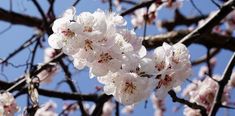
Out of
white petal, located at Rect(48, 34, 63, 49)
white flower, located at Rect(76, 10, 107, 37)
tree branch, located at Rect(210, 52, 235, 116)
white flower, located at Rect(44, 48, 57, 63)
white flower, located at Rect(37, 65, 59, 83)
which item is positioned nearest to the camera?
white flower, located at Rect(76, 10, 107, 37)

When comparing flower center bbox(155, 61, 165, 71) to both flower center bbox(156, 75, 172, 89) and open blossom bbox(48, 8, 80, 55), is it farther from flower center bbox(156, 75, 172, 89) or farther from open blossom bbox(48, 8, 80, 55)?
open blossom bbox(48, 8, 80, 55)

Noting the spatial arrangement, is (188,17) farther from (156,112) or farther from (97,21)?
(97,21)

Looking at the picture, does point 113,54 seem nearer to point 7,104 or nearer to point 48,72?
point 7,104

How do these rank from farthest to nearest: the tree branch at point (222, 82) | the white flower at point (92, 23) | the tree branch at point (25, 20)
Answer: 1. the tree branch at point (25, 20)
2. the tree branch at point (222, 82)
3. the white flower at point (92, 23)

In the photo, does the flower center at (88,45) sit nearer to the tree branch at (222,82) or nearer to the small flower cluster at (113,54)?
the small flower cluster at (113,54)

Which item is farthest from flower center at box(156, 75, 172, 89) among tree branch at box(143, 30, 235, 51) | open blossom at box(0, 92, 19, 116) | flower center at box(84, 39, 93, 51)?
tree branch at box(143, 30, 235, 51)

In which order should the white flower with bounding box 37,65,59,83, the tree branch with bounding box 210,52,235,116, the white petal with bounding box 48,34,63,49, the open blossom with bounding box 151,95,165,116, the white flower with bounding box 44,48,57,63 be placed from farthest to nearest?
the open blossom with bounding box 151,95,165,116, the white flower with bounding box 44,48,57,63, the white flower with bounding box 37,65,59,83, the tree branch with bounding box 210,52,235,116, the white petal with bounding box 48,34,63,49

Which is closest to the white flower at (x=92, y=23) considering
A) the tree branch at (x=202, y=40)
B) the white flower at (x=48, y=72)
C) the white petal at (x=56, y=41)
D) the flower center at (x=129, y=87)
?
the white petal at (x=56, y=41)

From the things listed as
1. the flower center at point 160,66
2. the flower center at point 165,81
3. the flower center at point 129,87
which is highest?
the flower center at point 160,66

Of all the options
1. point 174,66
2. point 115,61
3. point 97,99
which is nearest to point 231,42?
point 97,99

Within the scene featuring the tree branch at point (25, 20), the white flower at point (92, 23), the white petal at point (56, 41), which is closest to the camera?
the white flower at point (92, 23)
